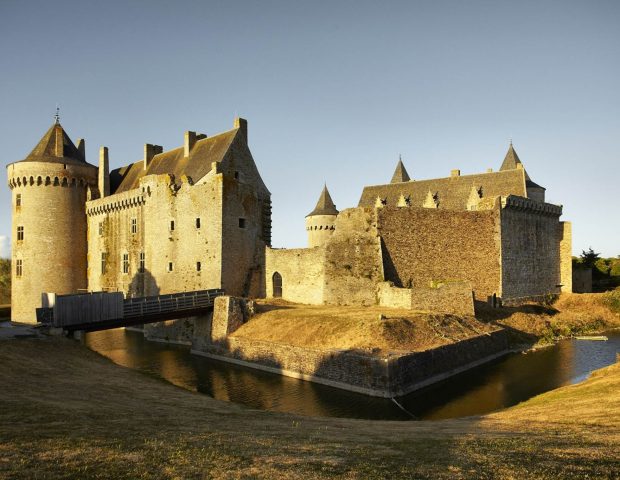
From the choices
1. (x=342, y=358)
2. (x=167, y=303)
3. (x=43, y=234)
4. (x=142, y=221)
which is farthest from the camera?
(x=43, y=234)

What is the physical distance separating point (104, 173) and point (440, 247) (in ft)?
80.5

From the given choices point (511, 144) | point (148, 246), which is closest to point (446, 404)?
point (148, 246)

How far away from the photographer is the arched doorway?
2978cm

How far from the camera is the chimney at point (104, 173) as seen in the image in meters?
35.9

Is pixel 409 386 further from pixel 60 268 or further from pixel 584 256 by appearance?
pixel 584 256

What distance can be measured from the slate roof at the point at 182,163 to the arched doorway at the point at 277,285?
24.7 feet

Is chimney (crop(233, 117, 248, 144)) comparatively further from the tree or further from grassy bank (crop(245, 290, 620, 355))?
the tree

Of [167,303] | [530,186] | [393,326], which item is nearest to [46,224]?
[167,303]

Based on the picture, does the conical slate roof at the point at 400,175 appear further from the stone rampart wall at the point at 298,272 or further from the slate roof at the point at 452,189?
the stone rampart wall at the point at 298,272

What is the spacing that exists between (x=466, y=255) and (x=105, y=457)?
26.6m

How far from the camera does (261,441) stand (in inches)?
294

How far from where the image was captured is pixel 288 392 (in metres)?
17.1

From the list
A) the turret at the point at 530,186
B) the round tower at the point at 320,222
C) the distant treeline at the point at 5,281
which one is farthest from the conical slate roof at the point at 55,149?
the turret at the point at 530,186

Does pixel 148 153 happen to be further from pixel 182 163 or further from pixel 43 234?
pixel 43 234
